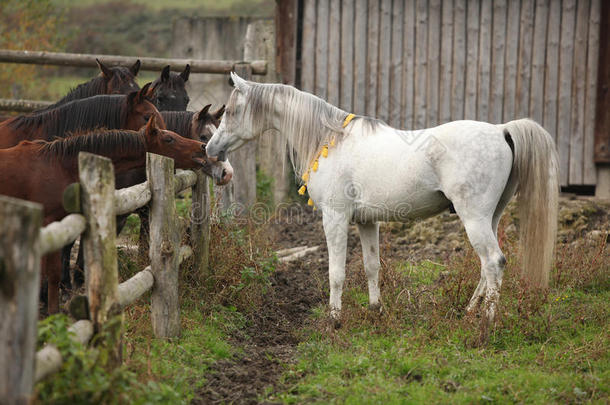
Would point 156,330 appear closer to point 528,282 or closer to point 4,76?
point 528,282

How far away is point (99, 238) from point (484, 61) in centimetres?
706

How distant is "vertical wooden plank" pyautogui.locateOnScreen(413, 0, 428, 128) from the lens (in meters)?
8.84

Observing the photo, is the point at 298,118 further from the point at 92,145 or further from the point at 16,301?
the point at 16,301


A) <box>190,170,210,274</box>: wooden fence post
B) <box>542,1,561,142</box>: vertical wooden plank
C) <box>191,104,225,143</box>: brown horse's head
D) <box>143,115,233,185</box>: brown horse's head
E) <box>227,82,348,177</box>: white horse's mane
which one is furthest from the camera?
<box>542,1,561,142</box>: vertical wooden plank

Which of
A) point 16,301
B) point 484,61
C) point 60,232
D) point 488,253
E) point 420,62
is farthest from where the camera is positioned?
point 420,62

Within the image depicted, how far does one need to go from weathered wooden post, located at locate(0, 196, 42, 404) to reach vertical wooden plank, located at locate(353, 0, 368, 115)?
23.2 ft

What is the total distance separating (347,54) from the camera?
8961mm

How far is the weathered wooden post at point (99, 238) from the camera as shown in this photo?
3.16 metres

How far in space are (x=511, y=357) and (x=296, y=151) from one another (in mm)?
2358

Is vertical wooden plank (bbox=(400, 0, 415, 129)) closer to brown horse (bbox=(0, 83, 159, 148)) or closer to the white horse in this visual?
the white horse

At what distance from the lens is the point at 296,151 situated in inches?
204

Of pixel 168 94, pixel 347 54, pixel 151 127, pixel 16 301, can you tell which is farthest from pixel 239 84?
pixel 347 54

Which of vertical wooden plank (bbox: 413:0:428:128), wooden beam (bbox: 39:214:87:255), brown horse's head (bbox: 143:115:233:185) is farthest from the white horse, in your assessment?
vertical wooden plank (bbox: 413:0:428:128)

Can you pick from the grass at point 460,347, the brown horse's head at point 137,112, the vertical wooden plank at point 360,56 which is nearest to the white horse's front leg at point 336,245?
the grass at point 460,347
